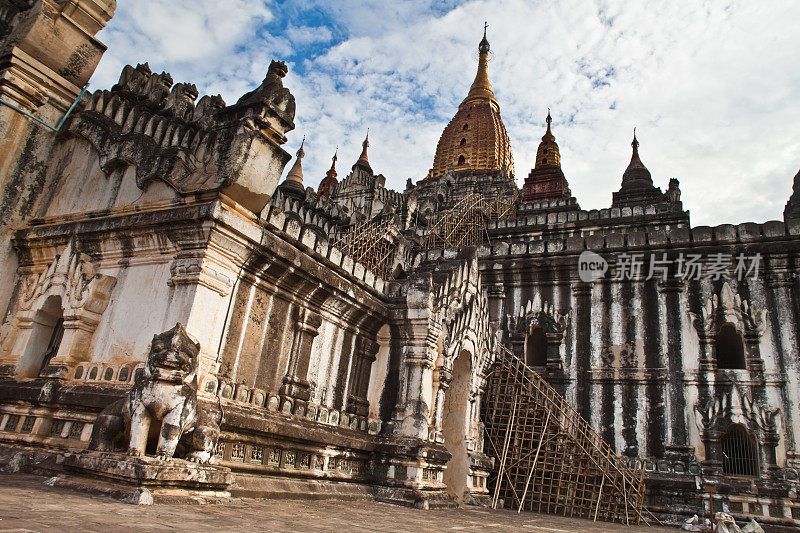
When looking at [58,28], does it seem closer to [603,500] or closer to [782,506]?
[603,500]

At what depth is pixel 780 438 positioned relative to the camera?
550 inches

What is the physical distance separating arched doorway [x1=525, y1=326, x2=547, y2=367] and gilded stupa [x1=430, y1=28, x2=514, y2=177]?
92.3ft

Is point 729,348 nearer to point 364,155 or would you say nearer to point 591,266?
point 591,266

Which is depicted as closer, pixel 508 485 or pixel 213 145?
pixel 213 145

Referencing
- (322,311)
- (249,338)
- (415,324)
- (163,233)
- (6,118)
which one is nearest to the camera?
(163,233)

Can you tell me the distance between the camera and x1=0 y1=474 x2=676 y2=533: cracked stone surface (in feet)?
11.7

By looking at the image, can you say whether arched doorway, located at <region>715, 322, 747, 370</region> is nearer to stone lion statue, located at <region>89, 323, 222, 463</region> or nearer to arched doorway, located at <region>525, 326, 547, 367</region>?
arched doorway, located at <region>525, 326, 547, 367</region>

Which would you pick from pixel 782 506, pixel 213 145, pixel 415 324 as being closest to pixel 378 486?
pixel 415 324

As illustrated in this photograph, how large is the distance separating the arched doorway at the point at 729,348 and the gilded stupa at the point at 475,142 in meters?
29.7

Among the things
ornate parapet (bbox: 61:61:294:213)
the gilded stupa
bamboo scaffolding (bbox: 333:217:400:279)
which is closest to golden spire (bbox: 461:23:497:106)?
the gilded stupa

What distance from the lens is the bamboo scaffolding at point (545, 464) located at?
41.6 ft

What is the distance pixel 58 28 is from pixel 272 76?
3834 millimetres

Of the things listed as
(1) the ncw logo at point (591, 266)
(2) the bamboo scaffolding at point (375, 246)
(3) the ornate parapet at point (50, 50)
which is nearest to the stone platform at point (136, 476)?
(3) the ornate parapet at point (50, 50)

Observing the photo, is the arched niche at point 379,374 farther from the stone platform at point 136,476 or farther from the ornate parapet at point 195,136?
Result: the stone platform at point 136,476
